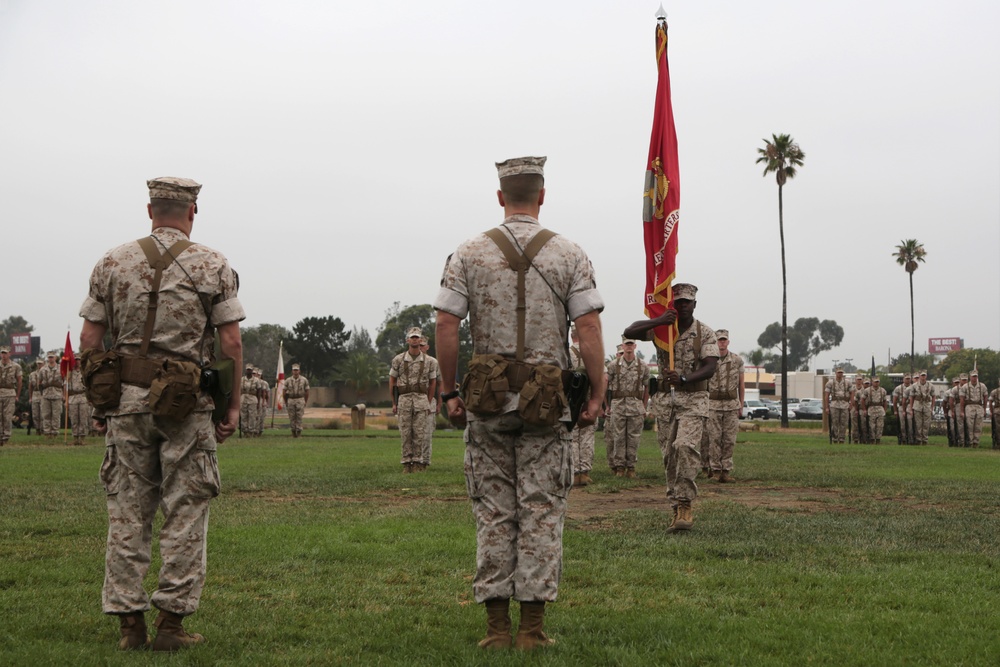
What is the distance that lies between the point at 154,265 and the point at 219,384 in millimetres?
717

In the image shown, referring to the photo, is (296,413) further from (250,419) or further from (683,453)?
(683,453)

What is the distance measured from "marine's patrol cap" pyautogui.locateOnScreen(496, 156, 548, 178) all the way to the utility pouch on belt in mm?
1819

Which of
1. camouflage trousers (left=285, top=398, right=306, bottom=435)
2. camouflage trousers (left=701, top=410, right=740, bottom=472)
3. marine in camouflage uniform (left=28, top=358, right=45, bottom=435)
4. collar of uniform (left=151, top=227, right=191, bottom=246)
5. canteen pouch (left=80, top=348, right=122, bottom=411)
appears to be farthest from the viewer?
camouflage trousers (left=285, top=398, right=306, bottom=435)

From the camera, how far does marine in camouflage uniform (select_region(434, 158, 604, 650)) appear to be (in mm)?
5410

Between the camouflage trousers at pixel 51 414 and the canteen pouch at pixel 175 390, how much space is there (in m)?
24.6

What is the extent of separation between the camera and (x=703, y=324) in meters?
10.8

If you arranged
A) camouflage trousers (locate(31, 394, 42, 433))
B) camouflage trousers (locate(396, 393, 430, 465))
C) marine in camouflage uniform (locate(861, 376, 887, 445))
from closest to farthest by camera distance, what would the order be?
camouflage trousers (locate(396, 393, 430, 465)), camouflage trousers (locate(31, 394, 42, 433)), marine in camouflage uniform (locate(861, 376, 887, 445))

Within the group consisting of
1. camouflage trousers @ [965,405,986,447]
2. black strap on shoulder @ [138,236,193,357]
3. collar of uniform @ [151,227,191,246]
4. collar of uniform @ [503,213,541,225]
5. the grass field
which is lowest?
the grass field

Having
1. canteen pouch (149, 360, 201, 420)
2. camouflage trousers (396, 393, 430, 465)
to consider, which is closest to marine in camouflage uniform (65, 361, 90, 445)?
camouflage trousers (396, 393, 430, 465)

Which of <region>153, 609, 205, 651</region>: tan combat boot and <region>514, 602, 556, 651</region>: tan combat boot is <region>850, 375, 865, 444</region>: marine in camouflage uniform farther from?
<region>153, 609, 205, 651</region>: tan combat boot

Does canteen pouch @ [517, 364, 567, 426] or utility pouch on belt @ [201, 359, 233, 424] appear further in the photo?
utility pouch on belt @ [201, 359, 233, 424]

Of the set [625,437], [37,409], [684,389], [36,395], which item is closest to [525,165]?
[684,389]

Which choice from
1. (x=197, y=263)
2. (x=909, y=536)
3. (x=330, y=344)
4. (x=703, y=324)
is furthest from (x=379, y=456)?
(x=330, y=344)

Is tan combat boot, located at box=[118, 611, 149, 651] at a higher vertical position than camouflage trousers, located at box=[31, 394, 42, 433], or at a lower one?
lower
